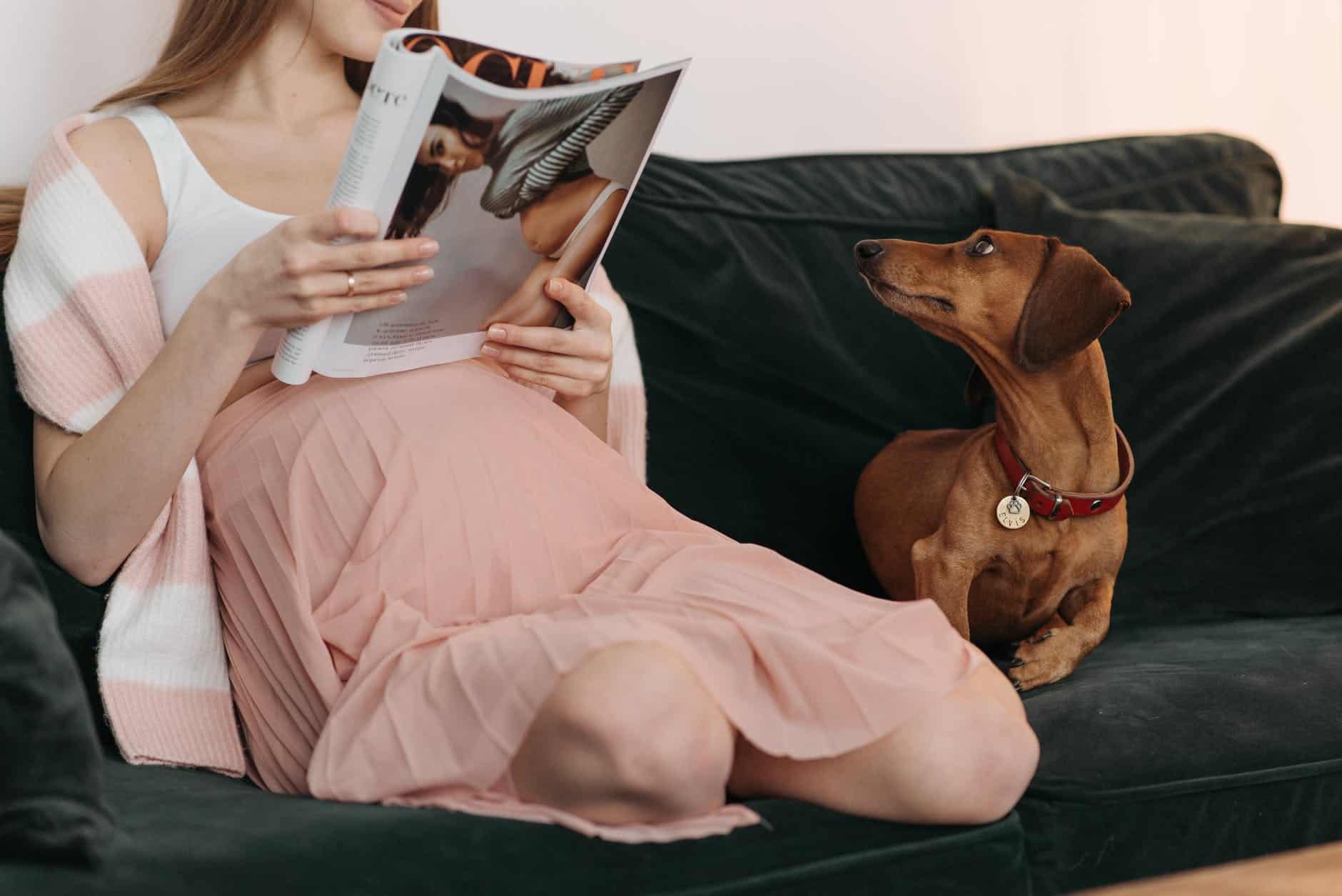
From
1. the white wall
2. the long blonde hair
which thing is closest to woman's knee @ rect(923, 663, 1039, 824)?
the long blonde hair

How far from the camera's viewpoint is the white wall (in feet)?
5.36

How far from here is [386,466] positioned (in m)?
1.07

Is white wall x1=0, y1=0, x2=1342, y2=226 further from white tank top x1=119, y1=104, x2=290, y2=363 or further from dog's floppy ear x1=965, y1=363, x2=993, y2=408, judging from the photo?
dog's floppy ear x1=965, y1=363, x2=993, y2=408

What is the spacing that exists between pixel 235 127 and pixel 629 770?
818mm

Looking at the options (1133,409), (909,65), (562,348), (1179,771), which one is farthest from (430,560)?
(909,65)

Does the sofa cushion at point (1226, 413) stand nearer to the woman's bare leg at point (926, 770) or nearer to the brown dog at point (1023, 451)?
the brown dog at point (1023, 451)

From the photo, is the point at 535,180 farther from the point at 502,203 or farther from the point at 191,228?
the point at 191,228

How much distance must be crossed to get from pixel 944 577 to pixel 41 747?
40.7 inches

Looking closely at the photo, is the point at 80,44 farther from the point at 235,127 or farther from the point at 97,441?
the point at 97,441

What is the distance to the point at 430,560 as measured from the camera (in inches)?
41.7

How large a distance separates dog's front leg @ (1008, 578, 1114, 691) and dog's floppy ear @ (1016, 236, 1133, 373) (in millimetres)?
A: 294

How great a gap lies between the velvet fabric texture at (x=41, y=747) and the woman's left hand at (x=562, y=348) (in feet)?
1.53

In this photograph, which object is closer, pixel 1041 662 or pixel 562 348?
pixel 562 348

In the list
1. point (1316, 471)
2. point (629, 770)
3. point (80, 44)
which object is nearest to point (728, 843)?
point (629, 770)
